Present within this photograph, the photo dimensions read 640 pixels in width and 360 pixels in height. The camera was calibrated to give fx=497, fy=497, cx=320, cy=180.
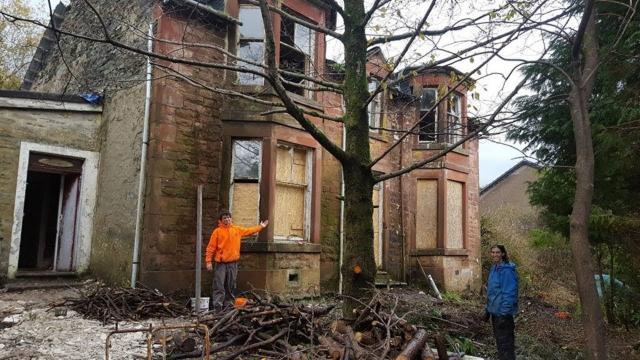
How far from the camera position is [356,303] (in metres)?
6.20

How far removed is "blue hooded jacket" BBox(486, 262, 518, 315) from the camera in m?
6.52

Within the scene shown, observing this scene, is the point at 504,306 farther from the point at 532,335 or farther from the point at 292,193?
the point at 292,193

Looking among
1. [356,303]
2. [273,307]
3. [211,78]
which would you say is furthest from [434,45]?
[211,78]

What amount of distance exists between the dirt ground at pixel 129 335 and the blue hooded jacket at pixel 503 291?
60 centimetres

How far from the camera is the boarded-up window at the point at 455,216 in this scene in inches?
634

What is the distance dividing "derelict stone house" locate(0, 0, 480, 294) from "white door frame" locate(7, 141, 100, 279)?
0.9 inches

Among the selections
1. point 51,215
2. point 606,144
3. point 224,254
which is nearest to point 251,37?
point 224,254

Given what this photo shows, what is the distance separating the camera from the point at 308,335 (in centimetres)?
619

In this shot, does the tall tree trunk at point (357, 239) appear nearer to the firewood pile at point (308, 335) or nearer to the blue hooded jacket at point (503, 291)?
the firewood pile at point (308, 335)

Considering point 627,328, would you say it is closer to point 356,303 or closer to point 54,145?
point 356,303

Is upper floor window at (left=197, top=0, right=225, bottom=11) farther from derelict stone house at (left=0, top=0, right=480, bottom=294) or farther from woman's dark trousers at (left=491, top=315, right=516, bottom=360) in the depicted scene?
woman's dark trousers at (left=491, top=315, right=516, bottom=360)

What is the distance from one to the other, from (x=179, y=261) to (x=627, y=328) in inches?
352

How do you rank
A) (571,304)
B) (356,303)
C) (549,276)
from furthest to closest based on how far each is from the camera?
(549,276) → (571,304) → (356,303)

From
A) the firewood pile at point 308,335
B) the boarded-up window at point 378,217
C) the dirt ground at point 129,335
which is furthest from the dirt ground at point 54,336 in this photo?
the boarded-up window at point 378,217
